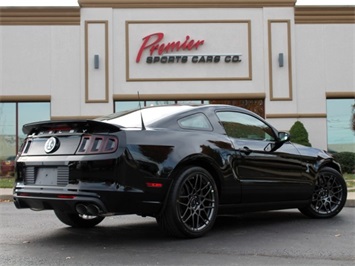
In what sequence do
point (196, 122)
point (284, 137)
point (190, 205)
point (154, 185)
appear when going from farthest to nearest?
1. point (284, 137)
2. point (196, 122)
3. point (190, 205)
4. point (154, 185)

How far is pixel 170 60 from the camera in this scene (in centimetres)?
1845

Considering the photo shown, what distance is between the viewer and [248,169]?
6.08 m

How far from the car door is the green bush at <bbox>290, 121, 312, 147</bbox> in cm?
1106

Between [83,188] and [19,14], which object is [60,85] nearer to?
[19,14]

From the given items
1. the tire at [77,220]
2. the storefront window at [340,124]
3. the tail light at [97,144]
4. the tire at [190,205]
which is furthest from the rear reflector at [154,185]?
A: the storefront window at [340,124]

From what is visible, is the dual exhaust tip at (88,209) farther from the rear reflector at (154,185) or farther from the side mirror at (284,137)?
the side mirror at (284,137)

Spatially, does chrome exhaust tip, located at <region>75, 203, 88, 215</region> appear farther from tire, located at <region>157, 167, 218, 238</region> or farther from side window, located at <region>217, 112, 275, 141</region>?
side window, located at <region>217, 112, 275, 141</region>

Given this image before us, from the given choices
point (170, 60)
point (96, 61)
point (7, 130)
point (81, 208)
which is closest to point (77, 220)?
point (81, 208)

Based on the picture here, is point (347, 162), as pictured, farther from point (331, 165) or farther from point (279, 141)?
point (279, 141)

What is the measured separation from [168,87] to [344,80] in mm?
6550

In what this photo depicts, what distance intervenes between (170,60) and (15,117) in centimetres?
604

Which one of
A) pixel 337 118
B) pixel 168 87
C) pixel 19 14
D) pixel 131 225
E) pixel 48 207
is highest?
pixel 19 14

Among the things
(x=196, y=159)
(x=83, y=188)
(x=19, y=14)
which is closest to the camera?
(x=83, y=188)

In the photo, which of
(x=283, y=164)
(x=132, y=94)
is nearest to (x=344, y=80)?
(x=132, y=94)
